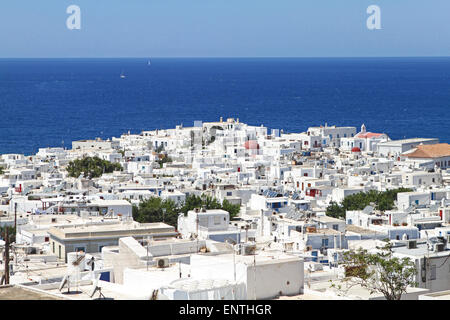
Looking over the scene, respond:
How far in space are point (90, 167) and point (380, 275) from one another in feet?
86.1

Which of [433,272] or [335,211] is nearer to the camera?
[433,272]

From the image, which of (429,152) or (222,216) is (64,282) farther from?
(429,152)

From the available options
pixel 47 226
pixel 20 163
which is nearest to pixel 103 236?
pixel 47 226

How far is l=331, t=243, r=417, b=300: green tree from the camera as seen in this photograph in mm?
11432

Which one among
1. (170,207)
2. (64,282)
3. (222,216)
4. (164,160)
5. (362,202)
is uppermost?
(64,282)

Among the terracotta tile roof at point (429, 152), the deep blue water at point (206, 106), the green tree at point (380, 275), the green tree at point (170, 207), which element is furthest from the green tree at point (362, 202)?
the deep blue water at point (206, 106)

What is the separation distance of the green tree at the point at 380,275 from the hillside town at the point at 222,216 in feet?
0.24

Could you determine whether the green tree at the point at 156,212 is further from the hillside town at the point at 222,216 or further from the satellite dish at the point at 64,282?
the satellite dish at the point at 64,282

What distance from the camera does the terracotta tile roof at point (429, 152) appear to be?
41.3 m

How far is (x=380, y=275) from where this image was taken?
12.0 m

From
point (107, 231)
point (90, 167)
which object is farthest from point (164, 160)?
point (107, 231)

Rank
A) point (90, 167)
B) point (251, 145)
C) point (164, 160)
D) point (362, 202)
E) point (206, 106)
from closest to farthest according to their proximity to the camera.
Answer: point (362, 202), point (90, 167), point (164, 160), point (251, 145), point (206, 106)

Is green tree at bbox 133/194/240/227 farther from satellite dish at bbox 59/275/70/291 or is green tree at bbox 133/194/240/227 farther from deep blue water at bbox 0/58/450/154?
deep blue water at bbox 0/58/450/154
